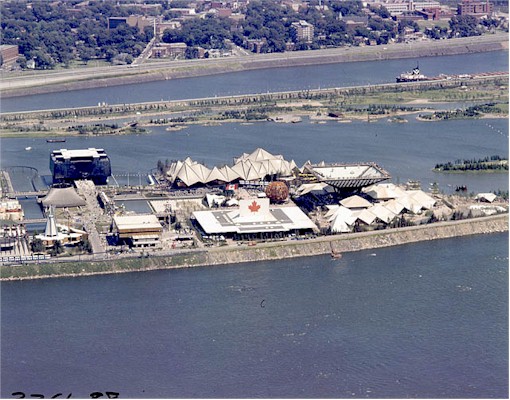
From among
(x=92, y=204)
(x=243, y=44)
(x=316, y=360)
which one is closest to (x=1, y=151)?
(x=92, y=204)

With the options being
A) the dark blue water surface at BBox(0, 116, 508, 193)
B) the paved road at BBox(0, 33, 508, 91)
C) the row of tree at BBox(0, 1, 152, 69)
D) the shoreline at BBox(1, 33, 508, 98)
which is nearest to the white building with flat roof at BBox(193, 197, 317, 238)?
the dark blue water surface at BBox(0, 116, 508, 193)

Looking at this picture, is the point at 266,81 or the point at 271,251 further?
the point at 266,81

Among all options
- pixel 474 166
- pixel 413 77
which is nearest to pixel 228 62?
pixel 413 77

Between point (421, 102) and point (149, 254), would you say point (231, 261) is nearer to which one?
point (149, 254)

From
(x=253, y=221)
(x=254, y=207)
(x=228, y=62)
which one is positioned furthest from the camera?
(x=228, y=62)

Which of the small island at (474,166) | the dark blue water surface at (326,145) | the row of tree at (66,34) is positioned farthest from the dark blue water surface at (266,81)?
the small island at (474,166)

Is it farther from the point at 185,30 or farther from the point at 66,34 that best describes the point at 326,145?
the point at 66,34
